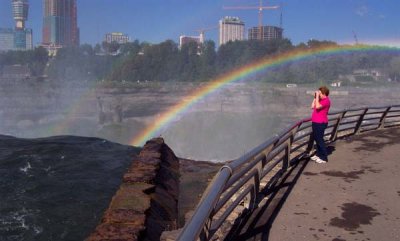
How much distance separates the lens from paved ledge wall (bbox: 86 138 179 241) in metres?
5.13

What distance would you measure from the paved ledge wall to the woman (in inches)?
112

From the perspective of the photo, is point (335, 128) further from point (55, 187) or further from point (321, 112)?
point (55, 187)

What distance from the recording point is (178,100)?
8231 centimetres

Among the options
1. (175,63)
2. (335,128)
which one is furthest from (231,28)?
(335,128)

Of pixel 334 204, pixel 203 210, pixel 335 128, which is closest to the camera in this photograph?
pixel 203 210

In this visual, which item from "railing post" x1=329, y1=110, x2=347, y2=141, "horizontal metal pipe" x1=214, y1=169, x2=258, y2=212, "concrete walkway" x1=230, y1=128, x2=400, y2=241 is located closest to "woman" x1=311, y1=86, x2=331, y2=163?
"concrete walkway" x1=230, y1=128, x2=400, y2=241

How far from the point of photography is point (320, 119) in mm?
8680

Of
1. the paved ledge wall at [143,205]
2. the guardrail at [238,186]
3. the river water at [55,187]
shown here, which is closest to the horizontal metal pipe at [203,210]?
the guardrail at [238,186]

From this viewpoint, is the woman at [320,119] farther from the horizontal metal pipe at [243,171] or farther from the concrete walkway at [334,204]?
the horizontal metal pipe at [243,171]

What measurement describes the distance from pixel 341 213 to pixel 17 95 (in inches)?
3222

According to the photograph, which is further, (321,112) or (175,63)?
(175,63)

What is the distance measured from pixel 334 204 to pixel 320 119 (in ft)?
9.95

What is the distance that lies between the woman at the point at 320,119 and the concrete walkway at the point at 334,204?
0.88ft

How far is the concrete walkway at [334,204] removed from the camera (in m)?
4.85
